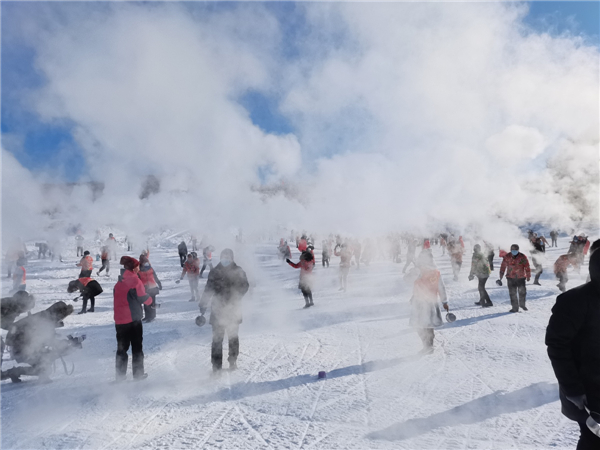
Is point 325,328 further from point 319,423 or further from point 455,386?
point 319,423

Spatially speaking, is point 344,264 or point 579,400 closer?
point 579,400

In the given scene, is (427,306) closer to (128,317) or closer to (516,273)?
(516,273)

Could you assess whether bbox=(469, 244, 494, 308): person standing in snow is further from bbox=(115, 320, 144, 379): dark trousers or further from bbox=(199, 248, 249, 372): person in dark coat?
bbox=(115, 320, 144, 379): dark trousers

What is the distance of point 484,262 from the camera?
9984 millimetres

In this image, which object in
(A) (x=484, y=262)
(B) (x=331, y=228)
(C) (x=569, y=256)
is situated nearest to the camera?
(A) (x=484, y=262)

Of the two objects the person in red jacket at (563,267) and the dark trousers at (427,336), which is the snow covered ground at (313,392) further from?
the person in red jacket at (563,267)

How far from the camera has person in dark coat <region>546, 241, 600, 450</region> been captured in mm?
2373

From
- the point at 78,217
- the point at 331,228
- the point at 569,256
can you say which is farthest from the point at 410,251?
the point at 78,217

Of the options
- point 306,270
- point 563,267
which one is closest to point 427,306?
point 306,270

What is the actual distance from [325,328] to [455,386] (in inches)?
151

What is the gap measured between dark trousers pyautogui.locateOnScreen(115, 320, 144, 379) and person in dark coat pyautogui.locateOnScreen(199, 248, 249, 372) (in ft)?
3.44

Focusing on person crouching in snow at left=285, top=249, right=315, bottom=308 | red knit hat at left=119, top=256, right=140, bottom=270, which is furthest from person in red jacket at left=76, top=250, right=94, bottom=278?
red knit hat at left=119, top=256, right=140, bottom=270

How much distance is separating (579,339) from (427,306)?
13.0 feet

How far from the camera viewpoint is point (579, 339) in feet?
8.01
